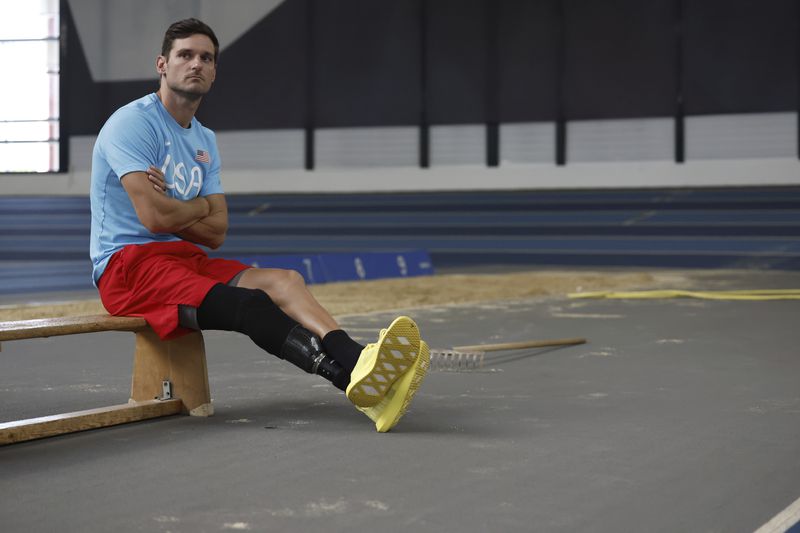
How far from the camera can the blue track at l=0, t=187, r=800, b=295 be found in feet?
47.4

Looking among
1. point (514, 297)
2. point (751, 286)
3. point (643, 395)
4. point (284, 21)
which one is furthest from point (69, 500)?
point (284, 21)

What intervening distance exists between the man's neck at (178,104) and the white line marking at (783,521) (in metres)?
2.09

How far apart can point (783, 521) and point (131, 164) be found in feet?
6.74

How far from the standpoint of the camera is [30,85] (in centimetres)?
1962

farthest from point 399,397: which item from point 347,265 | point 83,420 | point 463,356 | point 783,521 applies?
point 347,265

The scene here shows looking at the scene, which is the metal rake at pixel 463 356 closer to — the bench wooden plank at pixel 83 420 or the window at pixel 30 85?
the bench wooden plank at pixel 83 420

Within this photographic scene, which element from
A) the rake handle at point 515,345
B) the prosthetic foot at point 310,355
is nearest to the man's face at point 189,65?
the prosthetic foot at point 310,355

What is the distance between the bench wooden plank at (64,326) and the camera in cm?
290

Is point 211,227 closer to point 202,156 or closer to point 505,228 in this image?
point 202,156

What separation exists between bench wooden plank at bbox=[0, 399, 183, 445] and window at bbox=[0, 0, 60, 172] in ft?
56.1

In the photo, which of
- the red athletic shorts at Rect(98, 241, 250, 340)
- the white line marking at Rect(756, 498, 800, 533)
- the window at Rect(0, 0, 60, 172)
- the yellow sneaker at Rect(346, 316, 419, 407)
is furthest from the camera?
the window at Rect(0, 0, 60, 172)

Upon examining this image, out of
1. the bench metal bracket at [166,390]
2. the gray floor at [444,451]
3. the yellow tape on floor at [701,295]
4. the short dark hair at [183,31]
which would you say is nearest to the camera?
the gray floor at [444,451]

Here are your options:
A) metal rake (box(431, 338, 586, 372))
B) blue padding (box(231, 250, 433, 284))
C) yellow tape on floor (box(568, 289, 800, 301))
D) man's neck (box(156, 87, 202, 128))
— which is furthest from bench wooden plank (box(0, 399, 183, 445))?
blue padding (box(231, 250, 433, 284))

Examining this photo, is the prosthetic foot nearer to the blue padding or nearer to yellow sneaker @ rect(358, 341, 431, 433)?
yellow sneaker @ rect(358, 341, 431, 433)
